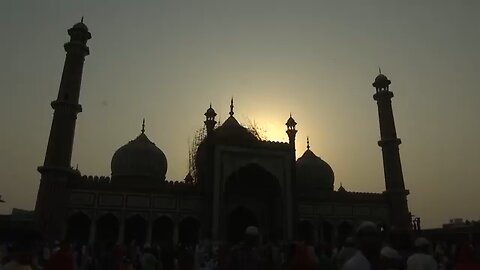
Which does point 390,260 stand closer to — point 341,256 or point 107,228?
point 341,256

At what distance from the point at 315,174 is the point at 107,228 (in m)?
12.6

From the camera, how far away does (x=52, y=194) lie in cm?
1803

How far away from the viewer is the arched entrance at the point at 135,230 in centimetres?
1984

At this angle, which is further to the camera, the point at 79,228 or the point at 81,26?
the point at 81,26

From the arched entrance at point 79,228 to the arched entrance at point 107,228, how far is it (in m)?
0.47

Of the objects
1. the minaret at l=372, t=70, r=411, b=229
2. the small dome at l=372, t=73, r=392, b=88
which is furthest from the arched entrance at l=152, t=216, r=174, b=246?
the small dome at l=372, t=73, r=392, b=88

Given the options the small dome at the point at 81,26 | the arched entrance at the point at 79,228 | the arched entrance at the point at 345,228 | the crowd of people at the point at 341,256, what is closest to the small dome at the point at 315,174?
the arched entrance at the point at 345,228

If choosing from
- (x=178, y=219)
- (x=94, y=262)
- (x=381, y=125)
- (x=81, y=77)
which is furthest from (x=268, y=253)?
(x=381, y=125)

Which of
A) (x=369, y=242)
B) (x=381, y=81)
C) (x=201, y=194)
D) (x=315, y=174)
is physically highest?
(x=381, y=81)

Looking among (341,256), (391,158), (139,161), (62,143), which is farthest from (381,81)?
(341,256)

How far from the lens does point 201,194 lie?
803 inches

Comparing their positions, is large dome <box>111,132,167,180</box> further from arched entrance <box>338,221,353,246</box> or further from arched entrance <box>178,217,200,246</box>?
arched entrance <box>338,221,353,246</box>

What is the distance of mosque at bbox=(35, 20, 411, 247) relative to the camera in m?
18.8

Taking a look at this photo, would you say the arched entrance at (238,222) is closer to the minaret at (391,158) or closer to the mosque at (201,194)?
the mosque at (201,194)
